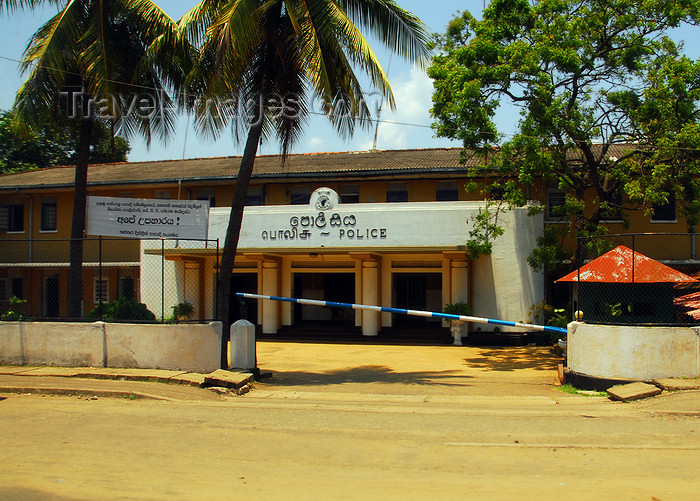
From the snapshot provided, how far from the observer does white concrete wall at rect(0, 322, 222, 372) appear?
1183 centimetres

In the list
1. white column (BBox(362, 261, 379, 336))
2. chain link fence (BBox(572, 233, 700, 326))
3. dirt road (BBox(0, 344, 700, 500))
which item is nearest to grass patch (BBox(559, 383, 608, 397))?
dirt road (BBox(0, 344, 700, 500))

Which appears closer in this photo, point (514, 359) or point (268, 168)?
point (514, 359)

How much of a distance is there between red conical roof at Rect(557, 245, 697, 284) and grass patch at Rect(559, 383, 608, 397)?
226cm

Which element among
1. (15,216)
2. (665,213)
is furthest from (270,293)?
(665,213)

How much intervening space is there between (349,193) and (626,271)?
11755 millimetres

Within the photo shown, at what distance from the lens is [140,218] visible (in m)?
12.5

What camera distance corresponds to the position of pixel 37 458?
652 cm

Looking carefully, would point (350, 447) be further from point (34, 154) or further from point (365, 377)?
point (34, 154)

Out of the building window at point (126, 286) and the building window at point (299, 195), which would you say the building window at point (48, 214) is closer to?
the building window at point (126, 286)

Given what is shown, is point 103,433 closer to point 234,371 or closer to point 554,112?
point 234,371

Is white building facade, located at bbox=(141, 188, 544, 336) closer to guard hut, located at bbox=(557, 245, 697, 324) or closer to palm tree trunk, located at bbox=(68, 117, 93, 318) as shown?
guard hut, located at bbox=(557, 245, 697, 324)

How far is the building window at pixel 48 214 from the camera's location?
85.8ft

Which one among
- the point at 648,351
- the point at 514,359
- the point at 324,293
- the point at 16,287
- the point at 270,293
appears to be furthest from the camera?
the point at 16,287

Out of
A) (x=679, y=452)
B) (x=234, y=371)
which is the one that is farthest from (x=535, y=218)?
(x=679, y=452)
